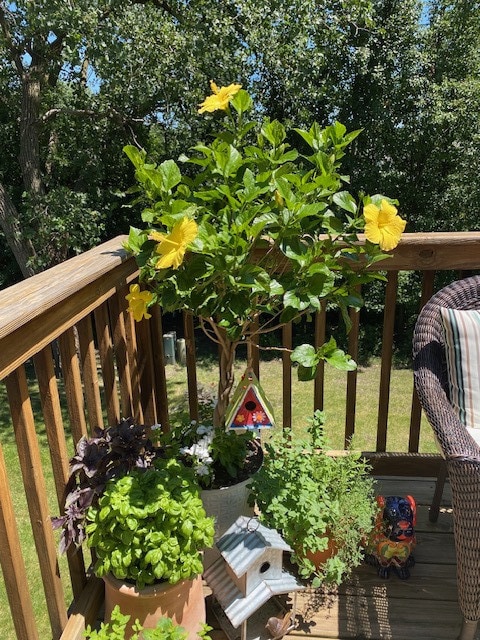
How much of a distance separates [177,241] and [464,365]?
1.09 m

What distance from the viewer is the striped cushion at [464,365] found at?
1697 millimetres

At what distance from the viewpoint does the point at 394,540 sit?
5.43 ft

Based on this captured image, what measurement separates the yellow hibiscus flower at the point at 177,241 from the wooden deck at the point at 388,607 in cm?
100


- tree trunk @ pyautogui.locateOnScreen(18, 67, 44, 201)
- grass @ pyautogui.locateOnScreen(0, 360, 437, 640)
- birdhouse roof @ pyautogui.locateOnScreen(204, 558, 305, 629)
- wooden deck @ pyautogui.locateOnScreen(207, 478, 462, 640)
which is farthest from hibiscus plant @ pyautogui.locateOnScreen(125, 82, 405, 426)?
tree trunk @ pyautogui.locateOnScreen(18, 67, 44, 201)

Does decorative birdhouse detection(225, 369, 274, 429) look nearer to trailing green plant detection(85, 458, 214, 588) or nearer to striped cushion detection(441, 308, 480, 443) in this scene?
trailing green plant detection(85, 458, 214, 588)

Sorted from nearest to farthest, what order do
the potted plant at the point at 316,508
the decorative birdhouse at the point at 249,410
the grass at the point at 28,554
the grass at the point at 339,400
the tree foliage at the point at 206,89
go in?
the potted plant at the point at 316,508
the decorative birdhouse at the point at 249,410
the grass at the point at 28,554
the grass at the point at 339,400
the tree foliage at the point at 206,89

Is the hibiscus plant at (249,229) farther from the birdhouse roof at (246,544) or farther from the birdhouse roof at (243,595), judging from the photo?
the birdhouse roof at (243,595)

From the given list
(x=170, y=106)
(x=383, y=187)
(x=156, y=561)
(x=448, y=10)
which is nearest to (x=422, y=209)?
(x=383, y=187)

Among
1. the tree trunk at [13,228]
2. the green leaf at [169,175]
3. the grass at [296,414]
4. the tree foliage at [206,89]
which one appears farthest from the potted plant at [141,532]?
the tree trunk at [13,228]

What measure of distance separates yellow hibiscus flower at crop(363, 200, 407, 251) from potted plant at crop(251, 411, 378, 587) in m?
0.77

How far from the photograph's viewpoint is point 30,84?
18.8 feet

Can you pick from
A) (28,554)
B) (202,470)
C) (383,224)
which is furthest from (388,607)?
(28,554)

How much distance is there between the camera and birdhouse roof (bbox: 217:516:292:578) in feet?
4.34

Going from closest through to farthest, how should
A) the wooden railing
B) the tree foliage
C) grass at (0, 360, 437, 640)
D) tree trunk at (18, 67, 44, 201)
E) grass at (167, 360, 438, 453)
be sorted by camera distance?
the wooden railing
grass at (0, 360, 437, 640)
grass at (167, 360, 438, 453)
the tree foliage
tree trunk at (18, 67, 44, 201)
